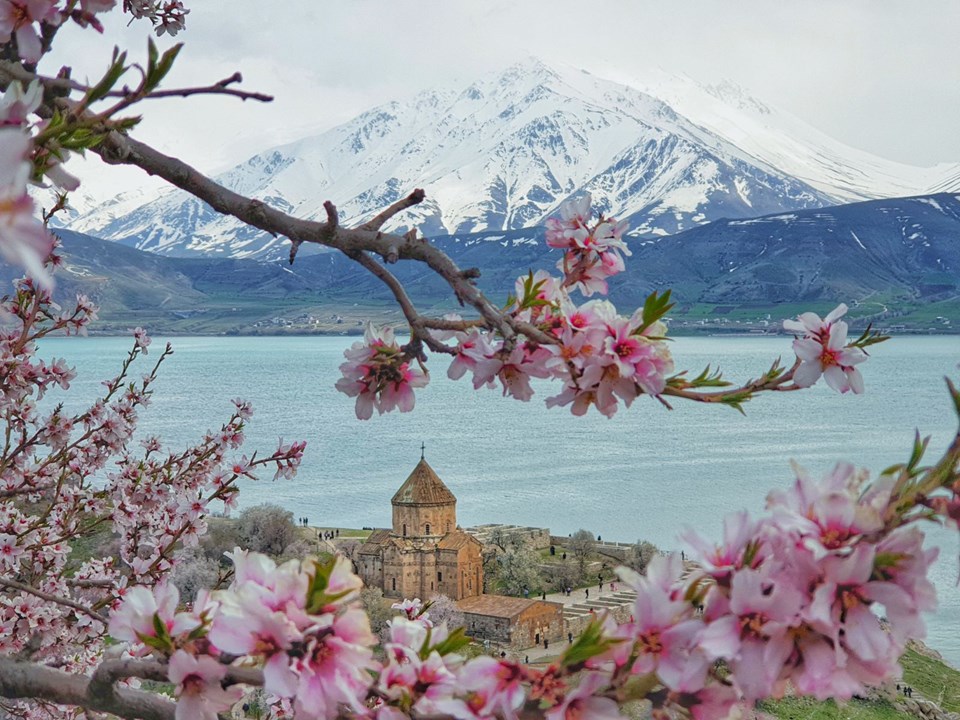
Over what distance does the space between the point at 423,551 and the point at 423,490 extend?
2140 millimetres

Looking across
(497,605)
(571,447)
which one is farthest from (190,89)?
(571,447)

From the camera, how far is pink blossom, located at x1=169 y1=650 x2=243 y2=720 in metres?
1.37

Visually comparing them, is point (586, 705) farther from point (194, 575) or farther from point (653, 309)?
point (194, 575)

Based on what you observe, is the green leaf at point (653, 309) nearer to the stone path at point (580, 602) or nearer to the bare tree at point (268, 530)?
the stone path at point (580, 602)

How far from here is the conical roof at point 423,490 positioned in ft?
125

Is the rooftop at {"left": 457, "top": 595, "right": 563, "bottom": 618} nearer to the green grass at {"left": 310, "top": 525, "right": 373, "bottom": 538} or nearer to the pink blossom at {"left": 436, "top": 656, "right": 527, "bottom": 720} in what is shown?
the green grass at {"left": 310, "top": 525, "right": 373, "bottom": 538}

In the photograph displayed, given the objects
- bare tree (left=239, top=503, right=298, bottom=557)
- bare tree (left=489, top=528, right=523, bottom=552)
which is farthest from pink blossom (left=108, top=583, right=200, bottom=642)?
bare tree (left=489, top=528, right=523, bottom=552)

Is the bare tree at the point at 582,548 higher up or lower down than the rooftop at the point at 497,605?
higher up

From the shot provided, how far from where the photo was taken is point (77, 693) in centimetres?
171

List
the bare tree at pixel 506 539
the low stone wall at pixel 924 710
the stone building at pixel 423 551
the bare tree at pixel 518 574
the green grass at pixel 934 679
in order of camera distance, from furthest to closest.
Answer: the bare tree at pixel 506 539, the bare tree at pixel 518 574, the stone building at pixel 423 551, the green grass at pixel 934 679, the low stone wall at pixel 924 710

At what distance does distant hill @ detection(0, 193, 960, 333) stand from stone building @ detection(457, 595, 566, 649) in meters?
99.9

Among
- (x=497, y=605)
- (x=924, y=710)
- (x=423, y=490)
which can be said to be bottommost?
(x=924, y=710)

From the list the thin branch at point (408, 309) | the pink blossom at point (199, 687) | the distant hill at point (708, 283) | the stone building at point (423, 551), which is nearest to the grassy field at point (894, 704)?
the stone building at point (423, 551)

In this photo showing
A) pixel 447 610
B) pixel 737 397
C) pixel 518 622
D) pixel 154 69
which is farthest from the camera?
pixel 447 610
